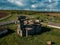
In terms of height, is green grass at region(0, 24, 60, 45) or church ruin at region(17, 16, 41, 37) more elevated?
church ruin at region(17, 16, 41, 37)

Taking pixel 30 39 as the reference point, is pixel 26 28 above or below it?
above

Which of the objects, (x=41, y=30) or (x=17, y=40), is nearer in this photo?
(x=17, y=40)

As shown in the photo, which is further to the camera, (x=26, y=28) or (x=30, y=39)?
(x=26, y=28)

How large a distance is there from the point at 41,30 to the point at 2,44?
15.4 metres

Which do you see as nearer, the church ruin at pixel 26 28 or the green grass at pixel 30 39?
the green grass at pixel 30 39

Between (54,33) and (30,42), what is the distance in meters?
10.2

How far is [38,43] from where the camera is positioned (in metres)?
36.4

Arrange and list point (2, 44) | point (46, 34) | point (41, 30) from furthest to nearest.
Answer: point (41, 30), point (46, 34), point (2, 44)

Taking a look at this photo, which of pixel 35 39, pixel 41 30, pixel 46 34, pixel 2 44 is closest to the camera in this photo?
pixel 2 44

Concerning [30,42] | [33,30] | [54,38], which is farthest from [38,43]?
[33,30]

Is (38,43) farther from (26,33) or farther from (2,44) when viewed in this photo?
(2,44)

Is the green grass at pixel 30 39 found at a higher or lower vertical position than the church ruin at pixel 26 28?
lower

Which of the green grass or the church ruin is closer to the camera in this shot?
the green grass

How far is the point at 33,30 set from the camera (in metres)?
44.2
